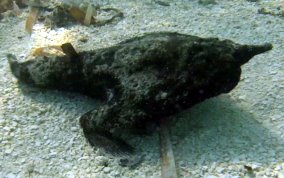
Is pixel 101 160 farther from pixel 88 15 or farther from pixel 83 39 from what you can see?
pixel 88 15

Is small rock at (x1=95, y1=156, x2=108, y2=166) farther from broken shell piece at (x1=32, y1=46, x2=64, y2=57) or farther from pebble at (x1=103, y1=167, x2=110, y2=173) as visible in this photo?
broken shell piece at (x1=32, y1=46, x2=64, y2=57)

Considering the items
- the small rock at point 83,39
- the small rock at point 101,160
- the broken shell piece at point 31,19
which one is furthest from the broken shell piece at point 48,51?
the small rock at point 101,160

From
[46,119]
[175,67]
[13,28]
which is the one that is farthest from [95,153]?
[13,28]

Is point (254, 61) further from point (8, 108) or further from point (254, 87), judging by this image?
point (8, 108)

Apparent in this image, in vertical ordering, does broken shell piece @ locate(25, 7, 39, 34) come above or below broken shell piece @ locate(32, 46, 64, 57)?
above

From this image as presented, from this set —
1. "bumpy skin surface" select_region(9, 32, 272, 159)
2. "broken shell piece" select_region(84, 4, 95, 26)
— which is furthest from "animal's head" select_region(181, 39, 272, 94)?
"broken shell piece" select_region(84, 4, 95, 26)

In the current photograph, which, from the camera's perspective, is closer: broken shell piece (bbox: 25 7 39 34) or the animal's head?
the animal's head

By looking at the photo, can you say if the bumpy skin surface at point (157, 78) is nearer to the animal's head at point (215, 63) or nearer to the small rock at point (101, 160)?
the animal's head at point (215, 63)
